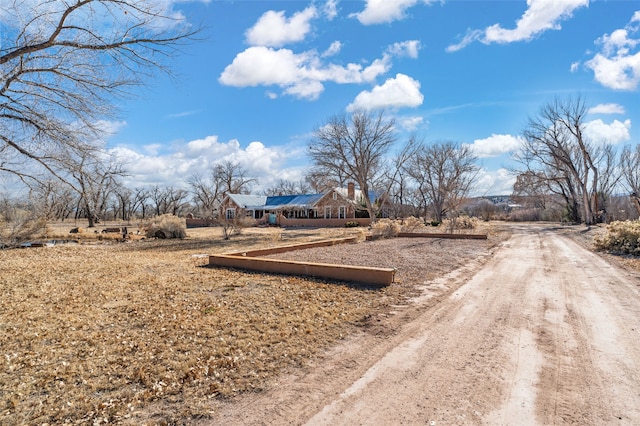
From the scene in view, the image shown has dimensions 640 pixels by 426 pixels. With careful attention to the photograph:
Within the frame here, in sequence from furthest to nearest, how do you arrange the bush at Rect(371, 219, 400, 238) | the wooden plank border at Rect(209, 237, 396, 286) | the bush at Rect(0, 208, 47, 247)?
the bush at Rect(371, 219, 400, 238) < the bush at Rect(0, 208, 47, 247) < the wooden plank border at Rect(209, 237, 396, 286)

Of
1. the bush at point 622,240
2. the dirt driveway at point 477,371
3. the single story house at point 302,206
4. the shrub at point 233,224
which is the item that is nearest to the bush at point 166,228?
the shrub at point 233,224

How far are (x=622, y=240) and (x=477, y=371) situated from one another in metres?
12.4

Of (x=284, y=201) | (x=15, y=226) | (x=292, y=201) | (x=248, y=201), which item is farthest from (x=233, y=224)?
(x=248, y=201)

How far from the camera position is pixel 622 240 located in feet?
40.0

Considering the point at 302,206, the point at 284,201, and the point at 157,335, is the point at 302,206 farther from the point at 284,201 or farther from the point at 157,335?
the point at 157,335

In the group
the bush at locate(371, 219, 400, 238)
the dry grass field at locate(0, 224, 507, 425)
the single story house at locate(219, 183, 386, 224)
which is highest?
the single story house at locate(219, 183, 386, 224)

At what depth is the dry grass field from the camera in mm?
3051

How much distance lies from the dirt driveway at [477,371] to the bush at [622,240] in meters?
7.16

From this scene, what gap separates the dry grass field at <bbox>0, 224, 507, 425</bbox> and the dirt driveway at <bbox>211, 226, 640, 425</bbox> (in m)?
0.43

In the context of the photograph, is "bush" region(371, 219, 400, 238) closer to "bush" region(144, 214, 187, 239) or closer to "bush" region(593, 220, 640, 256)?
"bush" region(593, 220, 640, 256)

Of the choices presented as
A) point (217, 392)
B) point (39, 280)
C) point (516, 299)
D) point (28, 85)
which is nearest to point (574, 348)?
point (516, 299)

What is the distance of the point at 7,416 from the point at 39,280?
6650mm

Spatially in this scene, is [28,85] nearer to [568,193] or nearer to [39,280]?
[39,280]

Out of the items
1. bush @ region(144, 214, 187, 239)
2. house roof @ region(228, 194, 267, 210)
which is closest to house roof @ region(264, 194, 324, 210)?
house roof @ region(228, 194, 267, 210)
